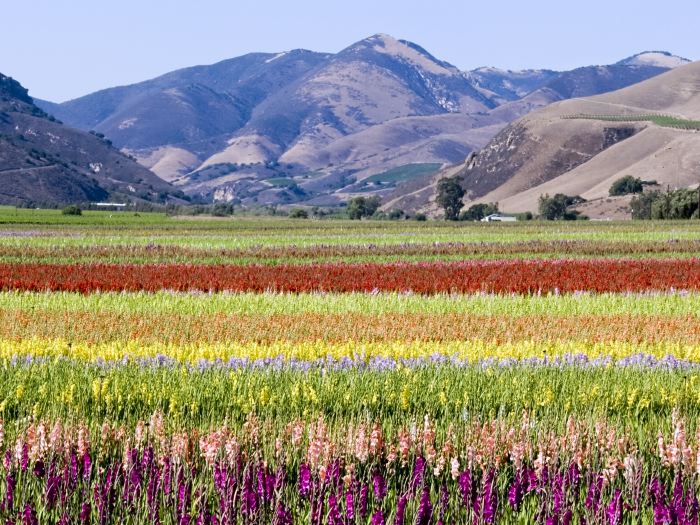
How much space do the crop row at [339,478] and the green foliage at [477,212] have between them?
504 feet

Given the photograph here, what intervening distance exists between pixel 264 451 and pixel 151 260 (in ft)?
110

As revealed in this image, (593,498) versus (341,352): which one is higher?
(593,498)

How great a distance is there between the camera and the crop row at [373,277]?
26797 millimetres

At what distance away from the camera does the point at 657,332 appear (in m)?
18.0

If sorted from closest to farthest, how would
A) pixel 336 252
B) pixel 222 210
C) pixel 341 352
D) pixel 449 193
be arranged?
pixel 341 352, pixel 336 252, pixel 222 210, pixel 449 193

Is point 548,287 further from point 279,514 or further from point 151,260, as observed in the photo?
point 279,514

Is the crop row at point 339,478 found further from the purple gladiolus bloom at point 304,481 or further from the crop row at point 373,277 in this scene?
the crop row at point 373,277

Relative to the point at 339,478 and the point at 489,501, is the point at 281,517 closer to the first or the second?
the point at 489,501

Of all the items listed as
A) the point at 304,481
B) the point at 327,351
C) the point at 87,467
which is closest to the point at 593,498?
the point at 304,481

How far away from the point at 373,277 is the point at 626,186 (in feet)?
535

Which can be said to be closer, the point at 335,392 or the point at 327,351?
the point at 335,392

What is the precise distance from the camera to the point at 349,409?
10055 mm

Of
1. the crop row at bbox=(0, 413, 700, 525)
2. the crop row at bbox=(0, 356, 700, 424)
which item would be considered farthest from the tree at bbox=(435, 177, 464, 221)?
the crop row at bbox=(0, 413, 700, 525)

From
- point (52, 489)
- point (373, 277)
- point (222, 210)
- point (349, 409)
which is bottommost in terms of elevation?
point (222, 210)
